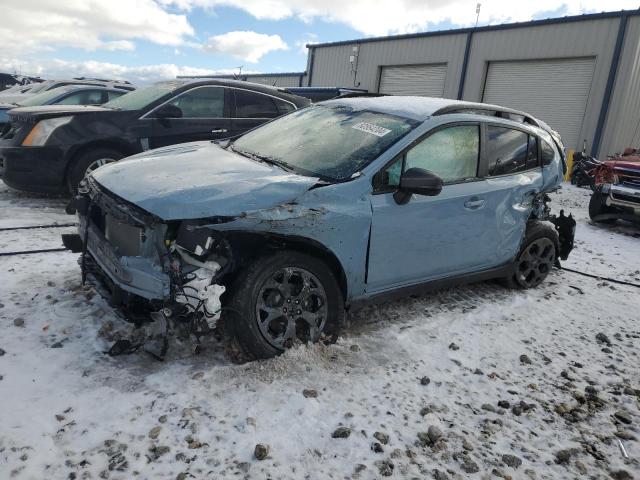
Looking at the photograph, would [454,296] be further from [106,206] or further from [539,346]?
[106,206]

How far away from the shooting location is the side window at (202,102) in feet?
21.4

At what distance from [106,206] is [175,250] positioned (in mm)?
681

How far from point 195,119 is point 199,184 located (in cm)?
406

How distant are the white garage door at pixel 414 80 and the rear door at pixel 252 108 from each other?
13.8m

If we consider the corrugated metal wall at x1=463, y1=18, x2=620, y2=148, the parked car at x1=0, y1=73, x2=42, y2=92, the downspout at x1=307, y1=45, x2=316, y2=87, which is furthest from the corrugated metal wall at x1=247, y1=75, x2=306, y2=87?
the parked car at x1=0, y1=73, x2=42, y2=92

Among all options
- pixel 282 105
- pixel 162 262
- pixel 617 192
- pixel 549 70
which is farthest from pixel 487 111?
pixel 549 70

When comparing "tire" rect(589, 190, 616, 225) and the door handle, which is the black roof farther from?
"tire" rect(589, 190, 616, 225)

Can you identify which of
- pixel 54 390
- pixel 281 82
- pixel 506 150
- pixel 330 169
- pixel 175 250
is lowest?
pixel 54 390

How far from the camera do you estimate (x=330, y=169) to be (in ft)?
10.6

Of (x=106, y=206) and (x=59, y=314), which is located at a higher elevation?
(x=106, y=206)

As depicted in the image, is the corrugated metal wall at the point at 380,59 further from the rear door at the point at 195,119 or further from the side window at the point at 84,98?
the rear door at the point at 195,119

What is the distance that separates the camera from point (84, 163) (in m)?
6.02

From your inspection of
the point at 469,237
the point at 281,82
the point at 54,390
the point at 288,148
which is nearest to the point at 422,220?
the point at 469,237

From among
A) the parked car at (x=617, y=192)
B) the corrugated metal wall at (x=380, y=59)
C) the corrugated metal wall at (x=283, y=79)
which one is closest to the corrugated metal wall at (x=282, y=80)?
the corrugated metal wall at (x=283, y=79)
